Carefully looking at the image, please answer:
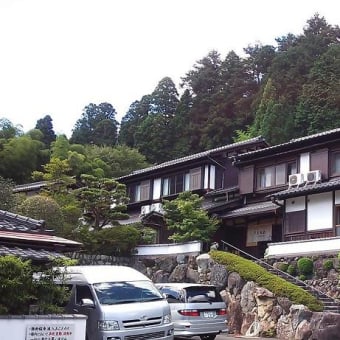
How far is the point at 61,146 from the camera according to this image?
52031mm

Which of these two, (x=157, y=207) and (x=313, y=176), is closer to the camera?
(x=313, y=176)

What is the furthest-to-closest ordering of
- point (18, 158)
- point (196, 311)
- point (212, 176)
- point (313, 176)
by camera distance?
1. point (18, 158)
2. point (212, 176)
3. point (313, 176)
4. point (196, 311)

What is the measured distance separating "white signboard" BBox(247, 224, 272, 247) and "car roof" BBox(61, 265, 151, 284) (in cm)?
1827

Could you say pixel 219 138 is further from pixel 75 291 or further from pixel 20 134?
pixel 75 291

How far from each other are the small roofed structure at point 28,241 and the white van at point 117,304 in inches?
23.6

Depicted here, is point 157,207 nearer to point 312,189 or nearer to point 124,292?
point 312,189

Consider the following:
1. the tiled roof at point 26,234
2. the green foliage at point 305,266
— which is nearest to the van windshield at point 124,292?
the tiled roof at point 26,234


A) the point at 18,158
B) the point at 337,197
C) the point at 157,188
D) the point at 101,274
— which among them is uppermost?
the point at 18,158

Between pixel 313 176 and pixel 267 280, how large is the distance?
31.2 feet

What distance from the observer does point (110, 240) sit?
29.3m

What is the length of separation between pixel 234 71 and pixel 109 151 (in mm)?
16802

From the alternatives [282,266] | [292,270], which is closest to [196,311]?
[292,270]

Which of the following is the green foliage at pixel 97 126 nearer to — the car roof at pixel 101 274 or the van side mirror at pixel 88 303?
the car roof at pixel 101 274

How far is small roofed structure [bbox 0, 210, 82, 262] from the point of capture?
35.3ft
